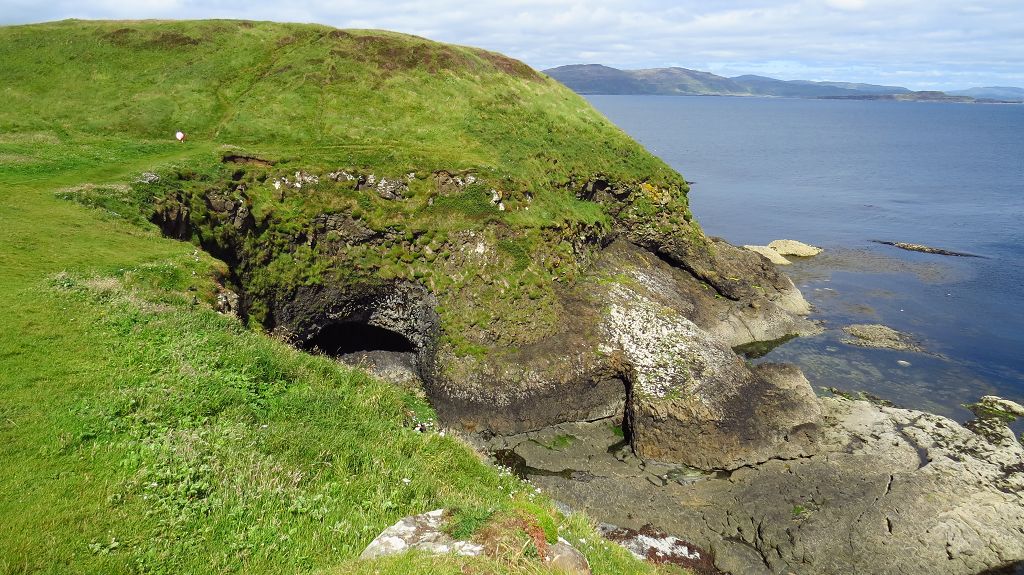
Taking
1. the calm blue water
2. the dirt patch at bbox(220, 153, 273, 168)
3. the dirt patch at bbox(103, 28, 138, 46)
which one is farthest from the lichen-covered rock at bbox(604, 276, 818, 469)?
the dirt patch at bbox(103, 28, 138, 46)

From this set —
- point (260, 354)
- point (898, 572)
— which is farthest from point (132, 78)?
point (898, 572)

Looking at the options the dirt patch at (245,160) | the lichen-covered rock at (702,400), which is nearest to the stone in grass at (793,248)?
the lichen-covered rock at (702,400)

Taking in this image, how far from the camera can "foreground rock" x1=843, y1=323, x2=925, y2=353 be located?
156 ft

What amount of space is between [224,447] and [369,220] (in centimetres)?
2727

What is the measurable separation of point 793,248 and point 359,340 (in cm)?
6279

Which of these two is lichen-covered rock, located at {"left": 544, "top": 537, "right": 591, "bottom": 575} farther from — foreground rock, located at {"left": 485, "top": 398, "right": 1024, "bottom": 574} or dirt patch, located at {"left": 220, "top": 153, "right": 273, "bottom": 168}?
dirt patch, located at {"left": 220, "top": 153, "right": 273, "bottom": 168}

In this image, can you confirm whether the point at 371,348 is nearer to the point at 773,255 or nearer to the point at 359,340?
the point at 359,340

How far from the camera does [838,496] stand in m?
28.7

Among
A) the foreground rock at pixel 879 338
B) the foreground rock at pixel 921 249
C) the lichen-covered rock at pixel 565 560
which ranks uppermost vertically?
the lichen-covered rock at pixel 565 560

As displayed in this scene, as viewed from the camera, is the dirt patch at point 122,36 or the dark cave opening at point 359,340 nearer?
the dark cave opening at point 359,340

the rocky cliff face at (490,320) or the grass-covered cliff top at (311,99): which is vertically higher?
the grass-covered cliff top at (311,99)

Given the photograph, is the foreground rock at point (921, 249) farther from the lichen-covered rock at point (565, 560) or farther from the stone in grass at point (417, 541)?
the stone in grass at point (417, 541)

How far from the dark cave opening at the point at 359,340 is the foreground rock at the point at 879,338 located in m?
38.9

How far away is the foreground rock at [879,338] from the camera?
47.7 m
